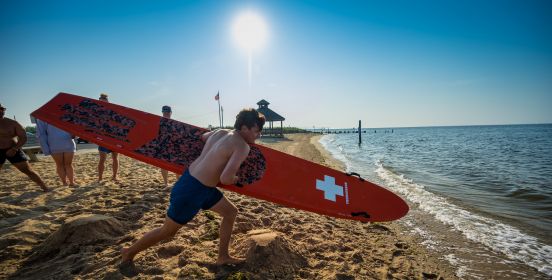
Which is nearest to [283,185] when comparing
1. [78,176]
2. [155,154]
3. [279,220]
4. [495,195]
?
[279,220]

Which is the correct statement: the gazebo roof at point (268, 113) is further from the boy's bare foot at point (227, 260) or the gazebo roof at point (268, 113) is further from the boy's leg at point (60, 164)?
the boy's bare foot at point (227, 260)

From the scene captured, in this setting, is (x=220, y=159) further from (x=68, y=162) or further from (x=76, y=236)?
(x=68, y=162)

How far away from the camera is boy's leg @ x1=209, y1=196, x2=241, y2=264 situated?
2256 millimetres

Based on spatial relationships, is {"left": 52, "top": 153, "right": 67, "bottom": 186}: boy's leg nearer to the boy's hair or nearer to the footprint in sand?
the footprint in sand

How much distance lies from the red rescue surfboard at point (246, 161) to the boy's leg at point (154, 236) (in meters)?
0.96

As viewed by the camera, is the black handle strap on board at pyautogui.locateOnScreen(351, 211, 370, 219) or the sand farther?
the black handle strap on board at pyautogui.locateOnScreen(351, 211, 370, 219)

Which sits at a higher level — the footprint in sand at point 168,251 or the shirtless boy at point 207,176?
the shirtless boy at point 207,176

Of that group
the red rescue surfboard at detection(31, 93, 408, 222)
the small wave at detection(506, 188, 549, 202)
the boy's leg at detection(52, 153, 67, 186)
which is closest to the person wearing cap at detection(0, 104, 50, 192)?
the boy's leg at detection(52, 153, 67, 186)

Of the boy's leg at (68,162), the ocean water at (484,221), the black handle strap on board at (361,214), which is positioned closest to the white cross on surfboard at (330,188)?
the black handle strap on board at (361,214)

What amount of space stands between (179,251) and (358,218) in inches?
85.8

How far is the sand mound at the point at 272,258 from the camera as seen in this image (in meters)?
2.28

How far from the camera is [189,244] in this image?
277 cm

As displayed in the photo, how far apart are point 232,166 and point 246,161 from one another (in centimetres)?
123

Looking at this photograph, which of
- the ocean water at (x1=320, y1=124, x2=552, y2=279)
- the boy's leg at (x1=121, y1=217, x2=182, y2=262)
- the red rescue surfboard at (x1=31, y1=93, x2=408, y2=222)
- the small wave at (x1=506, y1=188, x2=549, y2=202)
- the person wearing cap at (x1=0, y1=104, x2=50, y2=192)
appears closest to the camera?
the boy's leg at (x1=121, y1=217, x2=182, y2=262)
